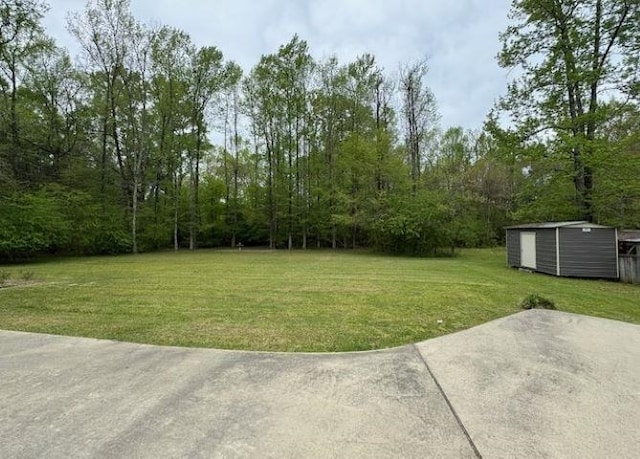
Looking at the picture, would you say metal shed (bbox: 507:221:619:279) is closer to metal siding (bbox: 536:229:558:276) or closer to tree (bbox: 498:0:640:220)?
metal siding (bbox: 536:229:558:276)

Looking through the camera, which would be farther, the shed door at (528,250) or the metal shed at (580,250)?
the shed door at (528,250)

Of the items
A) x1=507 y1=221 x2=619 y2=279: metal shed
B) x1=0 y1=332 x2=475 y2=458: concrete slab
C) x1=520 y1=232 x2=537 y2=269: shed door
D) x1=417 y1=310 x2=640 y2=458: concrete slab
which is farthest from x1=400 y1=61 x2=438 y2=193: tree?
x1=0 y1=332 x2=475 y2=458: concrete slab

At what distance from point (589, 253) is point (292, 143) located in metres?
19.2

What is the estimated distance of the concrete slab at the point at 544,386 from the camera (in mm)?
1908

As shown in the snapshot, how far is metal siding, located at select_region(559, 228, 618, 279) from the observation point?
990 cm

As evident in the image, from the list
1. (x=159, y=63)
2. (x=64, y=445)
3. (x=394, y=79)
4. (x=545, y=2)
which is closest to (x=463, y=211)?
(x=545, y=2)

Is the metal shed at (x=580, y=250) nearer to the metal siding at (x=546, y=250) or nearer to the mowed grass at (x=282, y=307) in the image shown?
the metal siding at (x=546, y=250)

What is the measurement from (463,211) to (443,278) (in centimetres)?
1069

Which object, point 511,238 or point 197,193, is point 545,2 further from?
point 197,193

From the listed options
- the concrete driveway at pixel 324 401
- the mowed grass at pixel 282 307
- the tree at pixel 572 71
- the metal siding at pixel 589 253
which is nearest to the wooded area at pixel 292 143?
the tree at pixel 572 71

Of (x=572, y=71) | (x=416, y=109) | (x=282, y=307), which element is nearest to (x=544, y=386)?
(x=282, y=307)

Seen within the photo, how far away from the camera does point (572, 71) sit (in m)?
12.4

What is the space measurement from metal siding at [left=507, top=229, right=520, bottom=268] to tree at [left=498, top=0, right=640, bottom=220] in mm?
2687

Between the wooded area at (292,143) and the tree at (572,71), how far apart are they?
0.19 ft
